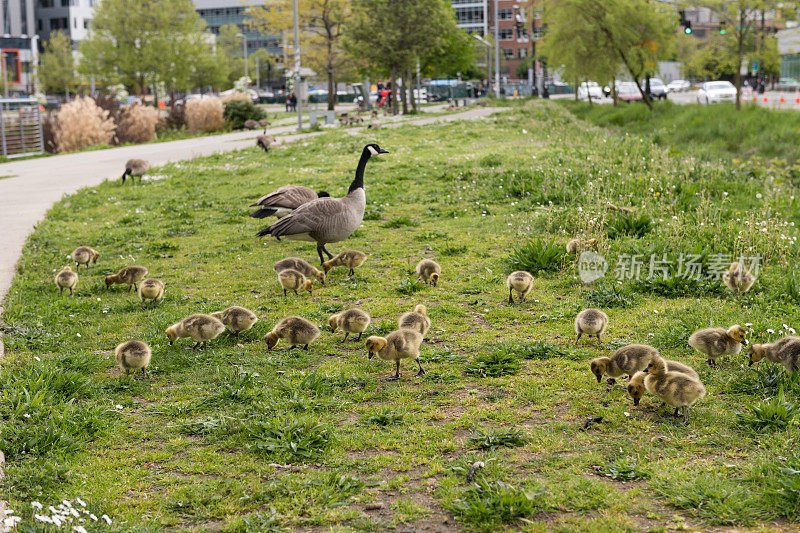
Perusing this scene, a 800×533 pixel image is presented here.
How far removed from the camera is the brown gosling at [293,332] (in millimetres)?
7602

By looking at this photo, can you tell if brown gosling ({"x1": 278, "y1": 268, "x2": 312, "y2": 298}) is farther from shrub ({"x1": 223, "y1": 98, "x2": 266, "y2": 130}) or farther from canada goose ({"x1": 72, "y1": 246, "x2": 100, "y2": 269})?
shrub ({"x1": 223, "y1": 98, "x2": 266, "y2": 130})

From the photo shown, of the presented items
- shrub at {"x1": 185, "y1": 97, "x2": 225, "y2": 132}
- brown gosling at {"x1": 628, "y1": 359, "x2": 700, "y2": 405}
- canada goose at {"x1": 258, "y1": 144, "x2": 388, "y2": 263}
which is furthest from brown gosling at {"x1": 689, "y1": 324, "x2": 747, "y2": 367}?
shrub at {"x1": 185, "y1": 97, "x2": 225, "y2": 132}

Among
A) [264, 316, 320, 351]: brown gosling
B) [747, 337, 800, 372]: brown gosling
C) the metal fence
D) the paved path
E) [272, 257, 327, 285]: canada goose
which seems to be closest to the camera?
[747, 337, 800, 372]: brown gosling

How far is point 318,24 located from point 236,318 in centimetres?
5406

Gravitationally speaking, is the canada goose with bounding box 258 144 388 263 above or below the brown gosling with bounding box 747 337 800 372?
above

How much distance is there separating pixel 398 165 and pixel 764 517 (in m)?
17.7

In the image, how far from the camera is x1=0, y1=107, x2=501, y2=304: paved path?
1365cm

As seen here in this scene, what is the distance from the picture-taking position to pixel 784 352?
20.4ft

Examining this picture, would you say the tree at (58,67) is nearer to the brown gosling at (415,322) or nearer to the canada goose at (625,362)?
the brown gosling at (415,322)

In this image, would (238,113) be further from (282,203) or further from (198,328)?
(198,328)

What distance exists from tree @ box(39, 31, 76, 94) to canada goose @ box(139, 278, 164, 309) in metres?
86.0

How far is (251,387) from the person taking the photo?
6.66 m

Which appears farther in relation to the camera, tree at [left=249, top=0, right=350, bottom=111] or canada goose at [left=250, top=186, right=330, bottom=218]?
tree at [left=249, top=0, right=350, bottom=111]

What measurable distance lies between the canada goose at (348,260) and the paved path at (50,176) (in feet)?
13.7
